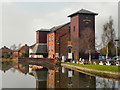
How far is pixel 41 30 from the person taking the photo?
75.9 meters

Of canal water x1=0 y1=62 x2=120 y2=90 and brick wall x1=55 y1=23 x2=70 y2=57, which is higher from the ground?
brick wall x1=55 y1=23 x2=70 y2=57

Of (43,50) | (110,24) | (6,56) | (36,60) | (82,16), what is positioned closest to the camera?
(110,24)

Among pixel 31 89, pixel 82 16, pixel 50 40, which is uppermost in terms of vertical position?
pixel 82 16

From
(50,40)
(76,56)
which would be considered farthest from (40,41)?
(76,56)

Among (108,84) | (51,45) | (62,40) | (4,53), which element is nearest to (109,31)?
(62,40)

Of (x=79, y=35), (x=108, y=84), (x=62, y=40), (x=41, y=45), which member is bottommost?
(x=108, y=84)

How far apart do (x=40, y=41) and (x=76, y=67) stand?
39.3 m

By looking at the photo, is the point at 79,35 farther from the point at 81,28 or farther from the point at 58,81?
the point at 58,81

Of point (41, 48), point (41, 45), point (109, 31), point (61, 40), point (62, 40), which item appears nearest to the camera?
point (109, 31)

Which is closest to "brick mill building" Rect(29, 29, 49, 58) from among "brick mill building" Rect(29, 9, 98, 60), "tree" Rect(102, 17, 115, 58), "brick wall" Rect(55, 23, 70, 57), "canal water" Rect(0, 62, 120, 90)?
"brick mill building" Rect(29, 9, 98, 60)

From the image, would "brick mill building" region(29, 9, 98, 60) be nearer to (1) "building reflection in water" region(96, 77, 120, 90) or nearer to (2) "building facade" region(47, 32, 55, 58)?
(2) "building facade" region(47, 32, 55, 58)

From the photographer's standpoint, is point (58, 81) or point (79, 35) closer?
point (58, 81)

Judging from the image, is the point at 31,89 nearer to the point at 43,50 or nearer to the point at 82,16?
the point at 82,16

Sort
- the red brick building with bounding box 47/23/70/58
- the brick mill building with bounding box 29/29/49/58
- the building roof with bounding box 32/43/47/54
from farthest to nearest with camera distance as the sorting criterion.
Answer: the building roof with bounding box 32/43/47/54, the brick mill building with bounding box 29/29/49/58, the red brick building with bounding box 47/23/70/58
